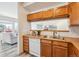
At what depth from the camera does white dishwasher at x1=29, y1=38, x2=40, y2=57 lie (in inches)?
154

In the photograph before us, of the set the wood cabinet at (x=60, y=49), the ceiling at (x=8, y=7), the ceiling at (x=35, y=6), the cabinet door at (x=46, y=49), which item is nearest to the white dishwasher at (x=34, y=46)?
the cabinet door at (x=46, y=49)

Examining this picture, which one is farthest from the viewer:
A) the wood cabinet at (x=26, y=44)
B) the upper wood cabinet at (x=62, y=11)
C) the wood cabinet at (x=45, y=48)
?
the wood cabinet at (x=26, y=44)

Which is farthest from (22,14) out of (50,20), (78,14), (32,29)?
(78,14)

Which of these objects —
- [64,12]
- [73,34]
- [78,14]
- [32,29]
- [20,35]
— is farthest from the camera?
[32,29]

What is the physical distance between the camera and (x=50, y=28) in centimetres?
441

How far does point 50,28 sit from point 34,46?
1.03 meters

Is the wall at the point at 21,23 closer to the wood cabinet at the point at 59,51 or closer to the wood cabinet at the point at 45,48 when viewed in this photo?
the wood cabinet at the point at 45,48

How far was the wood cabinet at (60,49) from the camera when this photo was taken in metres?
2.95

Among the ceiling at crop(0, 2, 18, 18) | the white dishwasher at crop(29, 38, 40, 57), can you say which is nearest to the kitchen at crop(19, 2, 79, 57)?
the white dishwasher at crop(29, 38, 40, 57)

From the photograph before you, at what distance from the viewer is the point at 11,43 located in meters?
6.59

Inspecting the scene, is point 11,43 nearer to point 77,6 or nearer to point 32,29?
point 32,29

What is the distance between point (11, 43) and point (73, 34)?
426cm

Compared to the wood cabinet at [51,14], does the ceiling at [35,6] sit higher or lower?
higher

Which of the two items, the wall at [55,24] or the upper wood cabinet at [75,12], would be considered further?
the wall at [55,24]
